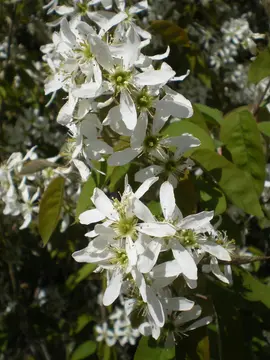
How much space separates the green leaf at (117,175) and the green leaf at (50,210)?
36 cm

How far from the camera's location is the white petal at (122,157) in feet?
4.58

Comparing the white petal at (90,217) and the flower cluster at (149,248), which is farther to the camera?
the white petal at (90,217)

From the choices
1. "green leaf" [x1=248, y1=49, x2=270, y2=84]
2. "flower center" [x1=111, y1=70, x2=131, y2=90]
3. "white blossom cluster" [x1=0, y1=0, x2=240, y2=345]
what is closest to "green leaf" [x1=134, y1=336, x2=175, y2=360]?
"white blossom cluster" [x1=0, y1=0, x2=240, y2=345]

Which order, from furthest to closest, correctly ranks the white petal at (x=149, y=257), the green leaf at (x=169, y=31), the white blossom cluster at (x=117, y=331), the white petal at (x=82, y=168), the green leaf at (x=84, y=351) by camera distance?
the white blossom cluster at (x=117, y=331), the green leaf at (x=84, y=351), the green leaf at (x=169, y=31), the white petal at (x=82, y=168), the white petal at (x=149, y=257)

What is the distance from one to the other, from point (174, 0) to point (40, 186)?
169cm

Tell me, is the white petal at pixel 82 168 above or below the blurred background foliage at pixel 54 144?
above

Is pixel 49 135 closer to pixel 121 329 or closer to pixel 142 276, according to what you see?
pixel 121 329

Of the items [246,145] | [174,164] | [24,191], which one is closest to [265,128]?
[246,145]

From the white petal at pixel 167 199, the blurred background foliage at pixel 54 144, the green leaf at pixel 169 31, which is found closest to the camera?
the white petal at pixel 167 199

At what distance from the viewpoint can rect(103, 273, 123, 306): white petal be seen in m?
1.35

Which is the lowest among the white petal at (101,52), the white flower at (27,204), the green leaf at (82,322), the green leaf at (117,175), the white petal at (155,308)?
the green leaf at (82,322)

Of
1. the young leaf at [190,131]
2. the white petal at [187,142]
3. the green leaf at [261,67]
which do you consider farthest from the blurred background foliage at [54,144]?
the white petal at [187,142]

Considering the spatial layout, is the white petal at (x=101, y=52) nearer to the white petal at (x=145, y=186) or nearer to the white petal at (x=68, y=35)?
the white petal at (x=68, y=35)

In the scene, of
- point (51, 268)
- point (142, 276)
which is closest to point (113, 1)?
point (142, 276)
